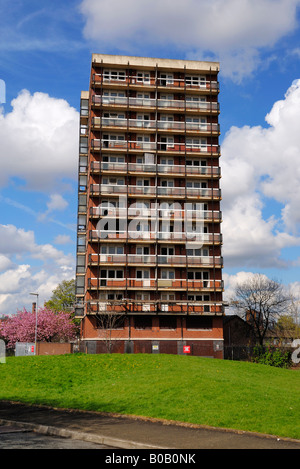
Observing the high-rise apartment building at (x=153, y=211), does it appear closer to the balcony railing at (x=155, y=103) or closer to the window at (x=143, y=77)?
the balcony railing at (x=155, y=103)

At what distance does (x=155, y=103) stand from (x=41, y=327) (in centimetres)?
3995

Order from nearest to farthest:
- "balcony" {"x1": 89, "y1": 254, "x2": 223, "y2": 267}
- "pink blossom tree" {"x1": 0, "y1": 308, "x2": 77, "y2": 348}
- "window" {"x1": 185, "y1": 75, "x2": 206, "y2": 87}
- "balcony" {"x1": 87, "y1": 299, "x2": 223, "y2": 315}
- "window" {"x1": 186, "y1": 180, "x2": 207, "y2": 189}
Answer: "balcony" {"x1": 87, "y1": 299, "x2": 223, "y2": 315}
"balcony" {"x1": 89, "y1": 254, "x2": 223, "y2": 267}
"window" {"x1": 186, "y1": 180, "x2": 207, "y2": 189}
"window" {"x1": 185, "y1": 75, "x2": 206, "y2": 87}
"pink blossom tree" {"x1": 0, "y1": 308, "x2": 77, "y2": 348}

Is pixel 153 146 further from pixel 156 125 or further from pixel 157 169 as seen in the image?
pixel 157 169

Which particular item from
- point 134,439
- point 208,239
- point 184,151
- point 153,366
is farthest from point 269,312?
point 134,439

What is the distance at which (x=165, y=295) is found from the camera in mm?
59625

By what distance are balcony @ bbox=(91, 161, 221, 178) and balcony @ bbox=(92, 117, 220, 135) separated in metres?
4.55

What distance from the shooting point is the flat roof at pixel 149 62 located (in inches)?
2488

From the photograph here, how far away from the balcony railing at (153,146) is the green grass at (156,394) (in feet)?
117

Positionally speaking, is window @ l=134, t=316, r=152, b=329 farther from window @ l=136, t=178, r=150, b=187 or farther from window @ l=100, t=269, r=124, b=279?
window @ l=136, t=178, r=150, b=187

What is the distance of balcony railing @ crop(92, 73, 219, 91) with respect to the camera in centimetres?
6306

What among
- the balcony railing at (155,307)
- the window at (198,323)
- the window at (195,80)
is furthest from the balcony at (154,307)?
the window at (195,80)

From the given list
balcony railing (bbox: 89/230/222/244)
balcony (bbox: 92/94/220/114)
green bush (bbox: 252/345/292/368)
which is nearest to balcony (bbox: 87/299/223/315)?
balcony railing (bbox: 89/230/222/244)
